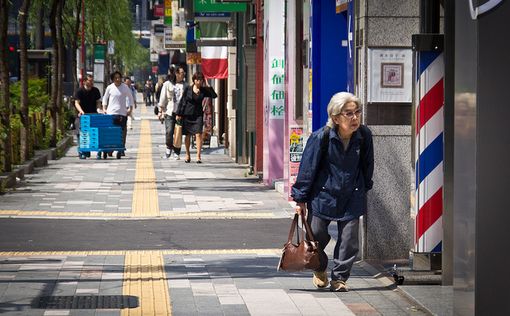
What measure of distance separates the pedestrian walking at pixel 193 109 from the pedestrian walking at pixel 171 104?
0.58 meters

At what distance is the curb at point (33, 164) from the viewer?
20.4 metres

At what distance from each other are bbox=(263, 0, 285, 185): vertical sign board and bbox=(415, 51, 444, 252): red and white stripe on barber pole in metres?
9.03

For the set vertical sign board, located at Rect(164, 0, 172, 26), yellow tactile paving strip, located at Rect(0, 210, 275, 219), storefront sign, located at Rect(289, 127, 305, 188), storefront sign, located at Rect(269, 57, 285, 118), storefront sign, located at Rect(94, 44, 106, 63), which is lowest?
yellow tactile paving strip, located at Rect(0, 210, 275, 219)

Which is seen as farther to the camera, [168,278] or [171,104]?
[171,104]

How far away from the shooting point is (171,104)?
2975cm

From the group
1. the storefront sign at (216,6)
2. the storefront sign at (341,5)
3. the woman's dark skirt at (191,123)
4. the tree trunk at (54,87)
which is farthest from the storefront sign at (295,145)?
the tree trunk at (54,87)

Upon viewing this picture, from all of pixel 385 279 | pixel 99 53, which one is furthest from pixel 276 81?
pixel 99 53

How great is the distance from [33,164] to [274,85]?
23.5 feet

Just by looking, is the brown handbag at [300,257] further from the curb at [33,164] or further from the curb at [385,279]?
the curb at [33,164]

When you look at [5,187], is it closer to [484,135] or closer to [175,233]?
[175,233]

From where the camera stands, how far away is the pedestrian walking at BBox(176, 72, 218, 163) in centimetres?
2831

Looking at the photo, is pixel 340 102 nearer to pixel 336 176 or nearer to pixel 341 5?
pixel 336 176

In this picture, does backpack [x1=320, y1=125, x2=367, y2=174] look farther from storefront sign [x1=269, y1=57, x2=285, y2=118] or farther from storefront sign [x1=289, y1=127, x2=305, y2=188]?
storefront sign [x1=269, y1=57, x2=285, y2=118]

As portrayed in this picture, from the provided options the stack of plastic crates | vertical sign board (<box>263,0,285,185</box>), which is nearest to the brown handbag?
vertical sign board (<box>263,0,285,185</box>)
